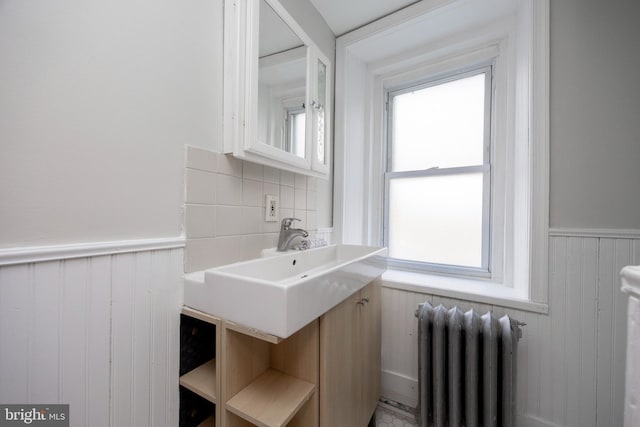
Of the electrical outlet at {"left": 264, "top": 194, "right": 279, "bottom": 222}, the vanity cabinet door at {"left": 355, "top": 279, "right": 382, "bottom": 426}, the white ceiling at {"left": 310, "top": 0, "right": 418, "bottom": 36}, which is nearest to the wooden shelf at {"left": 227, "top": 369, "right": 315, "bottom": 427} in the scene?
the vanity cabinet door at {"left": 355, "top": 279, "right": 382, "bottom": 426}

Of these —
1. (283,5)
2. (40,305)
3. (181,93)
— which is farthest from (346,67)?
(40,305)

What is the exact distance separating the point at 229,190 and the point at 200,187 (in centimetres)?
12

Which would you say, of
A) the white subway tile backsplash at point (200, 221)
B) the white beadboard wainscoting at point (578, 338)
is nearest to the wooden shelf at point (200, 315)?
the white subway tile backsplash at point (200, 221)

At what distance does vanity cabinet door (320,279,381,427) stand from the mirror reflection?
0.76 m

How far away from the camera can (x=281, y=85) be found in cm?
110

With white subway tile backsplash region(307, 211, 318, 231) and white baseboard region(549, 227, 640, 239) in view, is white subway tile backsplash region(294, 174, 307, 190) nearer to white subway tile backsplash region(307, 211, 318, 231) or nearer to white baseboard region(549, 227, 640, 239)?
white subway tile backsplash region(307, 211, 318, 231)

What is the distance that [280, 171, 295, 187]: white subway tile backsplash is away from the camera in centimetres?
120

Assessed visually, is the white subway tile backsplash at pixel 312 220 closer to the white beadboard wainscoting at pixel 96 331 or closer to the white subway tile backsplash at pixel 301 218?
the white subway tile backsplash at pixel 301 218

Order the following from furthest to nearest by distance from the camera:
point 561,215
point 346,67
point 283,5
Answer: point 346,67 < point 283,5 < point 561,215

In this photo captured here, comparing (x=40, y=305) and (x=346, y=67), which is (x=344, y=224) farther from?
(x=40, y=305)

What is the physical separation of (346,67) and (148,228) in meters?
1.53

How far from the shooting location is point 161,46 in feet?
2.38

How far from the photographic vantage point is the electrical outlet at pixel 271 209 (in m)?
1.10

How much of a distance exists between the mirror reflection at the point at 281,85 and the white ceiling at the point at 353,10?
41 cm
